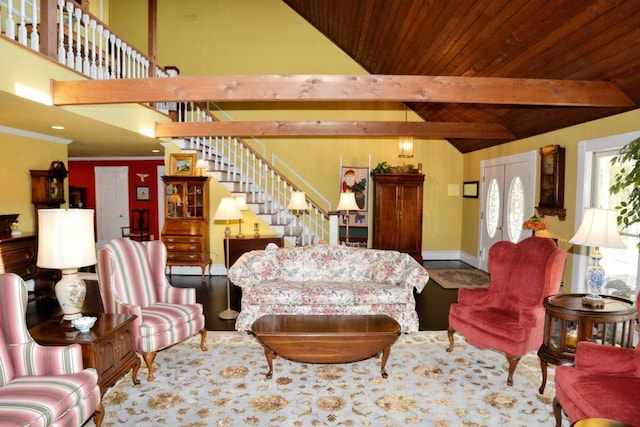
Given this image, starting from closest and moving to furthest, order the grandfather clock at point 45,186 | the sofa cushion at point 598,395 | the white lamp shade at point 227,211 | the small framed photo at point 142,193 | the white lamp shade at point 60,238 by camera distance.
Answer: the sofa cushion at point 598,395
the white lamp shade at point 60,238
the white lamp shade at point 227,211
the grandfather clock at point 45,186
the small framed photo at point 142,193

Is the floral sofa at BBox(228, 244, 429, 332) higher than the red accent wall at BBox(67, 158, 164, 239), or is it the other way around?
the red accent wall at BBox(67, 158, 164, 239)

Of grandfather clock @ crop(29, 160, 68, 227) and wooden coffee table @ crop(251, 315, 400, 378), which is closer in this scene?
wooden coffee table @ crop(251, 315, 400, 378)

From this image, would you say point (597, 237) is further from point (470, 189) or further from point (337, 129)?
point (470, 189)

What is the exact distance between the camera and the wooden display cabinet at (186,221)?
6938 mm

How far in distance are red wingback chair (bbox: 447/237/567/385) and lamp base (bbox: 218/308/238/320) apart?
8.42ft

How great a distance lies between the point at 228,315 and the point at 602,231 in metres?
3.97

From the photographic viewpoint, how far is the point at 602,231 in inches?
115

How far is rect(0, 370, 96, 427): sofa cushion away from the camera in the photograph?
194 cm

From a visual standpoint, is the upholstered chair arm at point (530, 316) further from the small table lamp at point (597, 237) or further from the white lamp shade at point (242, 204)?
the white lamp shade at point (242, 204)

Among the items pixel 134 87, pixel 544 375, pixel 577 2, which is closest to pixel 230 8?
pixel 134 87

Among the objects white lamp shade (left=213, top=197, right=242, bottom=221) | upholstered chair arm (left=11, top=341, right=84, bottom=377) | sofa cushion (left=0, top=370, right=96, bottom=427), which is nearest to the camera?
sofa cushion (left=0, top=370, right=96, bottom=427)

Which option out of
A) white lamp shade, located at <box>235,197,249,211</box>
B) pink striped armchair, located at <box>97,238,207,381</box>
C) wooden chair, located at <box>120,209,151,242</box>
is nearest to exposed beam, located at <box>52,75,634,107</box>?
pink striped armchair, located at <box>97,238,207,381</box>

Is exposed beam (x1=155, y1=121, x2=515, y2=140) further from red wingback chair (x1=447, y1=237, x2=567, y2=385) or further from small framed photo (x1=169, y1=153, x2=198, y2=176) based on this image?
red wingback chair (x1=447, y1=237, x2=567, y2=385)

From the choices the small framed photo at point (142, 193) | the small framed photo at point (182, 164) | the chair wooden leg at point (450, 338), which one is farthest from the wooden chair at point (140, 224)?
the chair wooden leg at point (450, 338)
